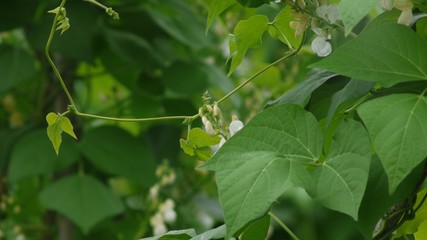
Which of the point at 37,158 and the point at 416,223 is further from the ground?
the point at 416,223

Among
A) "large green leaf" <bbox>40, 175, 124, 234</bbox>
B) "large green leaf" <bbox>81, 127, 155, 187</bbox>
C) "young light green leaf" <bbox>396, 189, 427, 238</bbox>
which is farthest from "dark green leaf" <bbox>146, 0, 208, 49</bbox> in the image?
"young light green leaf" <bbox>396, 189, 427, 238</bbox>

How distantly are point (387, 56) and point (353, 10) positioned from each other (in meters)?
0.06

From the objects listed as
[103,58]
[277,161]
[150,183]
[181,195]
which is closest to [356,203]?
[277,161]

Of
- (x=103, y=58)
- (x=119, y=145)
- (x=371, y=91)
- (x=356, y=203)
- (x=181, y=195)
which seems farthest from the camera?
(x=181, y=195)

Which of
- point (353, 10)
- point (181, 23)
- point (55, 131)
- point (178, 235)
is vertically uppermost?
point (353, 10)

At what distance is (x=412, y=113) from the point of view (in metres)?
0.59

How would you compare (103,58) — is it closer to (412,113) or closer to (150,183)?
(150,183)

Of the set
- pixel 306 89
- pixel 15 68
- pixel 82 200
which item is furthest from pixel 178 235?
pixel 15 68

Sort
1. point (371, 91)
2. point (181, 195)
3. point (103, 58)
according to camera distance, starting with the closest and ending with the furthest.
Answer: point (371, 91) < point (103, 58) < point (181, 195)

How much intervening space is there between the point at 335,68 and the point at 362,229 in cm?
12

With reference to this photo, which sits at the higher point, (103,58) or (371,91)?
(371,91)

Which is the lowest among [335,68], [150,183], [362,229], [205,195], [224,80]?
[205,195]

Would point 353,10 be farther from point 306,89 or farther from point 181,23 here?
point 181,23

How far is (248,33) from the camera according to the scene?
0.75 metres
